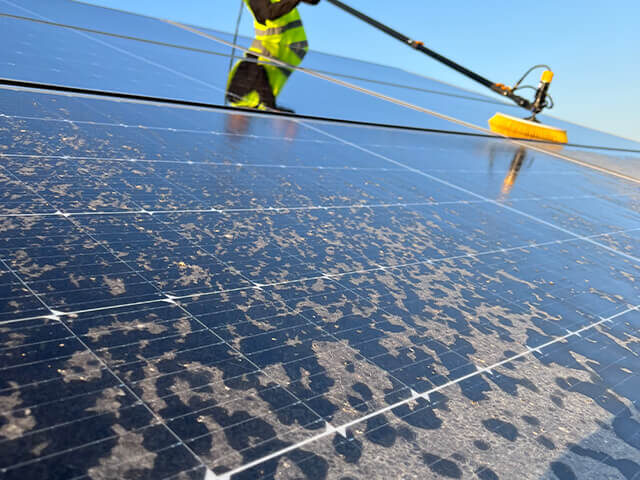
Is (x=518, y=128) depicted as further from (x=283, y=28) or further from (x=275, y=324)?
(x=275, y=324)

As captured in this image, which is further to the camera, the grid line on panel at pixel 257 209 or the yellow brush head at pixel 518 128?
the yellow brush head at pixel 518 128

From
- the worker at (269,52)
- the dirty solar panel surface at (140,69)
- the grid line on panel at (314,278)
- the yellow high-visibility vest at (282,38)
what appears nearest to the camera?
the grid line on panel at (314,278)

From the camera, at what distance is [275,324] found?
1.86 metres

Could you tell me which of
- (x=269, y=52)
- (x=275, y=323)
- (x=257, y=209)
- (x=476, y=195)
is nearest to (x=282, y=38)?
(x=269, y=52)

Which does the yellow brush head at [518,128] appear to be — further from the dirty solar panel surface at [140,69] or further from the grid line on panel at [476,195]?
the grid line on panel at [476,195]

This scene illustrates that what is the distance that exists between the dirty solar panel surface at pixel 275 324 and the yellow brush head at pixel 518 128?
677 centimetres

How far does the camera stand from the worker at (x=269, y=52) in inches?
261

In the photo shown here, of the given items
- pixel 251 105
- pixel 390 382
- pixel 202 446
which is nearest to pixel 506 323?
pixel 390 382

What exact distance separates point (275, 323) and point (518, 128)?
9.39 m

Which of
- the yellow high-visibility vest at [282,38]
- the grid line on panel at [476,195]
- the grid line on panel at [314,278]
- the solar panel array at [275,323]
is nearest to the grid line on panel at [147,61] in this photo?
the grid line on panel at [476,195]

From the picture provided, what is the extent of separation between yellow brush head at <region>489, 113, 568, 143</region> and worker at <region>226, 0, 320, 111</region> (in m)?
3.50

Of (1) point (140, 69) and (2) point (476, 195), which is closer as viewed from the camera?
(2) point (476, 195)

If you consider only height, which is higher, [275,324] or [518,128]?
[518,128]

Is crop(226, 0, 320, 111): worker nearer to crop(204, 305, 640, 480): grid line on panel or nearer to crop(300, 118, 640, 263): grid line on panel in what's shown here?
crop(300, 118, 640, 263): grid line on panel
